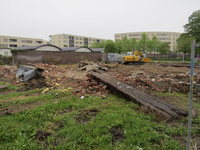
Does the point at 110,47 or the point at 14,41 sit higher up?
the point at 14,41

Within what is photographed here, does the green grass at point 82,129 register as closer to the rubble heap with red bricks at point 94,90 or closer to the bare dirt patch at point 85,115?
the bare dirt patch at point 85,115

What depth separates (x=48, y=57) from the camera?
17.5 m

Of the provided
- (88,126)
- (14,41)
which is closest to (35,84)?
(88,126)

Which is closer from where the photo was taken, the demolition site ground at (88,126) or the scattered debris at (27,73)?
the demolition site ground at (88,126)

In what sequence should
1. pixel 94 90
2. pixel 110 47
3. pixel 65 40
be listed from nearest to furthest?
pixel 94 90 < pixel 110 47 < pixel 65 40

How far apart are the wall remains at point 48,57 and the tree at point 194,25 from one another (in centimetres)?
3981

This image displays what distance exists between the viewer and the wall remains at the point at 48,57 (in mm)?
15914

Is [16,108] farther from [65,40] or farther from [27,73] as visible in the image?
[65,40]

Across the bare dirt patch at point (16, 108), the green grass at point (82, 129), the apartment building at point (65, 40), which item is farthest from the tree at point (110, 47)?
the apartment building at point (65, 40)

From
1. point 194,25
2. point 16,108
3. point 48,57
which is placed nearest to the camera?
point 16,108

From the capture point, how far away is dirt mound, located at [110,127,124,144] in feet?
10.6

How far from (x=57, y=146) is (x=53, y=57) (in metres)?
16.5

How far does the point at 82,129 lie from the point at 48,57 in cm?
1577

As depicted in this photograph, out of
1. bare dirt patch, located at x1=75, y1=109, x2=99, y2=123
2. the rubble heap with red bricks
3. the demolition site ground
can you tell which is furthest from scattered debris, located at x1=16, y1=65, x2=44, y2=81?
bare dirt patch, located at x1=75, y1=109, x2=99, y2=123
